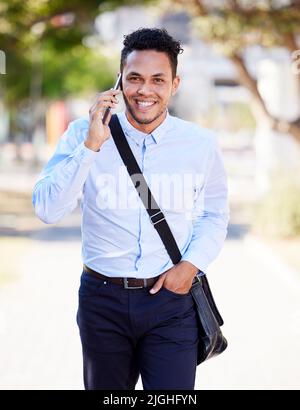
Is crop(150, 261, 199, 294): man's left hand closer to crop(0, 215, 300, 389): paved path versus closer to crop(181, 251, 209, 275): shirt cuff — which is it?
crop(181, 251, 209, 275): shirt cuff

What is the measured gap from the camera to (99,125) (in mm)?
3268

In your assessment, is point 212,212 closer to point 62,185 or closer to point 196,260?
point 196,260

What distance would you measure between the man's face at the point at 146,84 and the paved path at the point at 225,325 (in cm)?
291

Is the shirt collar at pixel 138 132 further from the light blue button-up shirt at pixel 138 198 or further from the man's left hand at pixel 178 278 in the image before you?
the man's left hand at pixel 178 278

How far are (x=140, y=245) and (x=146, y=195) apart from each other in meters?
0.19

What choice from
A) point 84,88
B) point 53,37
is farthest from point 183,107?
point 53,37

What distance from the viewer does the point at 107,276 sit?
11.4 ft

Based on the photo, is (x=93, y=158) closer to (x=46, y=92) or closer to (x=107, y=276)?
(x=107, y=276)

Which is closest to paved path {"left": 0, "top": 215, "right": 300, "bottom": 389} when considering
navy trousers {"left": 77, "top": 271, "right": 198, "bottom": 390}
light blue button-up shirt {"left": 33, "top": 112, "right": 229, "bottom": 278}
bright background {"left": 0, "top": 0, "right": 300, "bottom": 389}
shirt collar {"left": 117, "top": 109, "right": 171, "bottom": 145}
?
bright background {"left": 0, "top": 0, "right": 300, "bottom": 389}

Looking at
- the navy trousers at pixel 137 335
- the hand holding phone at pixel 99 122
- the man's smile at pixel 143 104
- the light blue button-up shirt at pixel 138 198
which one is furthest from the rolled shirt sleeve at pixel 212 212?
the hand holding phone at pixel 99 122

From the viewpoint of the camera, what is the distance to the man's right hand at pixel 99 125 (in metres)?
3.27

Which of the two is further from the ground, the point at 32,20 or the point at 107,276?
the point at 32,20

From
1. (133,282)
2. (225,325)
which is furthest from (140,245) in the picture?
(225,325)
